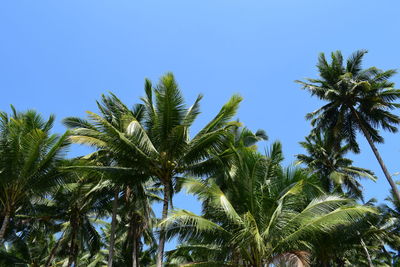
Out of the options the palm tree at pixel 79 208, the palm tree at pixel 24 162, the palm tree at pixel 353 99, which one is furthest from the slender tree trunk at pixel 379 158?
the palm tree at pixel 24 162

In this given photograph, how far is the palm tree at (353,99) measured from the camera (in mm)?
20753

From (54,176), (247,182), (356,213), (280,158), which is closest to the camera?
(356,213)

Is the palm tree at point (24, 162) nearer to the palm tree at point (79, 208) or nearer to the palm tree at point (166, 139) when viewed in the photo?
the palm tree at point (166, 139)

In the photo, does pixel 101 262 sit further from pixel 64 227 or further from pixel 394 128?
pixel 394 128

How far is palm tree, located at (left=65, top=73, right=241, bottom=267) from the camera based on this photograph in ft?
42.5

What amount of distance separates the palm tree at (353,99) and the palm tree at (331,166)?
2.52m

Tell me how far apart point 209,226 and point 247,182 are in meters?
2.29

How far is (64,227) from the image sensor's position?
78.1 ft

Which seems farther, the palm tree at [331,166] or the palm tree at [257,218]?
the palm tree at [331,166]

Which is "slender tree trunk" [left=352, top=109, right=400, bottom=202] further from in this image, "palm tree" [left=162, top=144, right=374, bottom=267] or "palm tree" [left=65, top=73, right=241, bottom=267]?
"palm tree" [left=65, top=73, right=241, bottom=267]

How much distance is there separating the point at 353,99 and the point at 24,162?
18907 millimetres

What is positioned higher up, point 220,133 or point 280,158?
point 220,133

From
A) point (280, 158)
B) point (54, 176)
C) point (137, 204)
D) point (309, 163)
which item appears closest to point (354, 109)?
point (309, 163)

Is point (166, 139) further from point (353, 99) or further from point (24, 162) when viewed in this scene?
point (353, 99)
